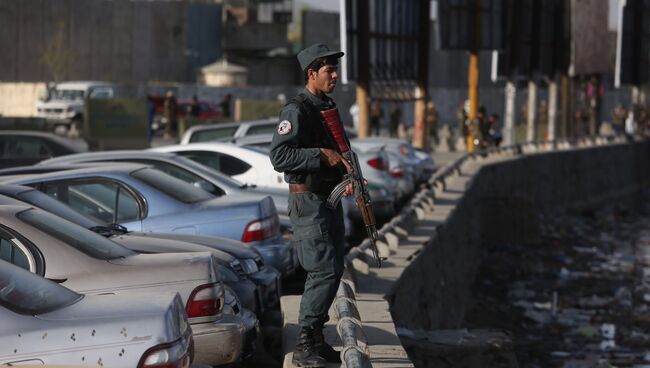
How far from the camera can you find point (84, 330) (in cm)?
620

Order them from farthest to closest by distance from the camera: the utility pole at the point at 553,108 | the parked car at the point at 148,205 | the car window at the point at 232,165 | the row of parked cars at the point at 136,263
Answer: the utility pole at the point at 553,108 → the car window at the point at 232,165 → the parked car at the point at 148,205 → the row of parked cars at the point at 136,263

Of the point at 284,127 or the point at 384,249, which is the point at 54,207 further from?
the point at 384,249

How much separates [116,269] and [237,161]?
9.93m

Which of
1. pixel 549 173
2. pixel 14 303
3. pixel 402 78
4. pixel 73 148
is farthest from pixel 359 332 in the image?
pixel 549 173

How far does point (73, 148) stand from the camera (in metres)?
23.7

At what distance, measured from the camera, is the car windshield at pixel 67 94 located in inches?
2249

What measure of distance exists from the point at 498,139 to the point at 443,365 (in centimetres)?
3604

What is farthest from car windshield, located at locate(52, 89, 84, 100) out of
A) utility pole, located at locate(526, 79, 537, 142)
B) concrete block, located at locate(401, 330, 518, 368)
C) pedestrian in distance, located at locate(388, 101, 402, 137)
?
concrete block, located at locate(401, 330, 518, 368)

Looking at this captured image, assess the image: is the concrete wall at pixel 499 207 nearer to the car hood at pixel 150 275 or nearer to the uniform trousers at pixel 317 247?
the car hood at pixel 150 275

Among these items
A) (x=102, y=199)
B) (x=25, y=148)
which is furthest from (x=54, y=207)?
(x=25, y=148)

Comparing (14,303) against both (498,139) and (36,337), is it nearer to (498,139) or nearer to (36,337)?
(36,337)

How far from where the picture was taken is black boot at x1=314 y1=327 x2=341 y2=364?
8.21 metres

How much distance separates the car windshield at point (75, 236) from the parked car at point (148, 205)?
10.3 ft

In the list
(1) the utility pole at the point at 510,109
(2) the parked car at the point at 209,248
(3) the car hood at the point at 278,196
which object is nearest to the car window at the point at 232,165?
(3) the car hood at the point at 278,196
